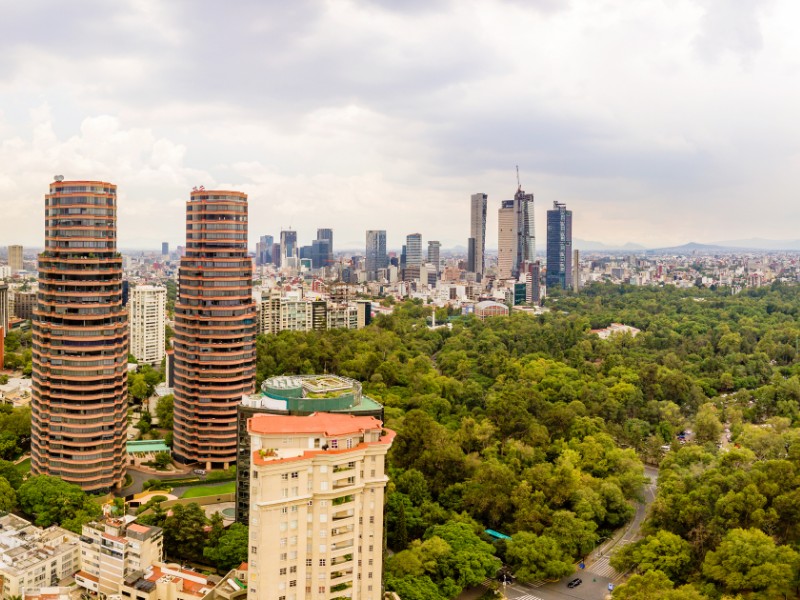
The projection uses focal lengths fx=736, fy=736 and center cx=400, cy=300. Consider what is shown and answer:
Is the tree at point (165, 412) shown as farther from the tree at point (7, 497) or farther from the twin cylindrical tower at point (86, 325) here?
the tree at point (7, 497)

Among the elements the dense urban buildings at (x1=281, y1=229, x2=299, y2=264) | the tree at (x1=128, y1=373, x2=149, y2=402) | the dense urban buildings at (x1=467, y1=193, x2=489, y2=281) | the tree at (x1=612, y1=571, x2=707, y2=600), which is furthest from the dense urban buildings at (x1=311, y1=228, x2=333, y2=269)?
the tree at (x1=612, y1=571, x2=707, y2=600)

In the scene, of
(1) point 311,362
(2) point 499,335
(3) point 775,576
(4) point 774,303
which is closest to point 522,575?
(3) point 775,576

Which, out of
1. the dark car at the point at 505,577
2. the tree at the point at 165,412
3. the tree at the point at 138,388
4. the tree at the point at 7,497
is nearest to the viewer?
the dark car at the point at 505,577

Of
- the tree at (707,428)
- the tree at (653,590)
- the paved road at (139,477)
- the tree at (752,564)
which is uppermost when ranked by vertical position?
the tree at (707,428)

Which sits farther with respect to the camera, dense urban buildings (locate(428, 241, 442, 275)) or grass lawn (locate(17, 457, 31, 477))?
→ dense urban buildings (locate(428, 241, 442, 275))

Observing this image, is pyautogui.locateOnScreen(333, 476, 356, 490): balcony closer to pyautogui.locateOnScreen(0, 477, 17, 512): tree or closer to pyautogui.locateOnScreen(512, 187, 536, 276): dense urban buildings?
pyautogui.locateOnScreen(0, 477, 17, 512): tree

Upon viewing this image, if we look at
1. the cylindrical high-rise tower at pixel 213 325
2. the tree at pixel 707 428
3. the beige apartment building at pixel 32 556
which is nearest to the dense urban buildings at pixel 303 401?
the beige apartment building at pixel 32 556

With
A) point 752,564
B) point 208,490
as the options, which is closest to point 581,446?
point 752,564
